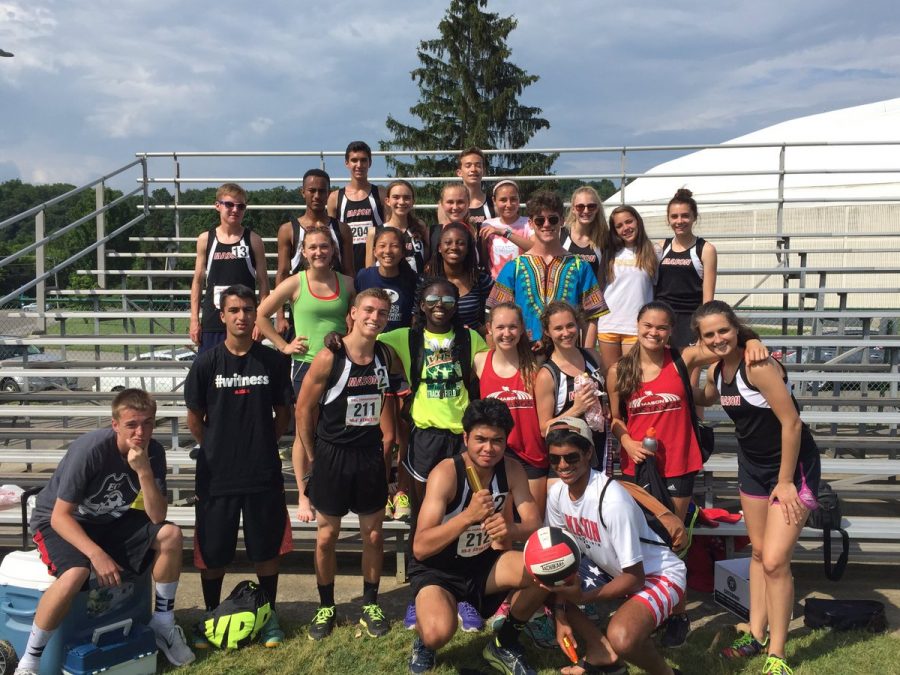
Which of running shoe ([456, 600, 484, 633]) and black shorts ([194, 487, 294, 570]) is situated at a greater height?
black shorts ([194, 487, 294, 570])

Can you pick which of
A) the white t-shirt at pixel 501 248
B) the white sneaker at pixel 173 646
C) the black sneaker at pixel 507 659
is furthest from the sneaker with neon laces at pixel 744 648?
the white sneaker at pixel 173 646

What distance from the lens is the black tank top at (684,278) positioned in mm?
4922

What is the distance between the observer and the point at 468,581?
348 centimetres

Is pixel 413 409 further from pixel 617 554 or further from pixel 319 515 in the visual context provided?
pixel 617 554

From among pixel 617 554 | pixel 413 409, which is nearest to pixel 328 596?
pixel 413 409

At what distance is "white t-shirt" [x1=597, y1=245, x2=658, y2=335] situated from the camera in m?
4.73

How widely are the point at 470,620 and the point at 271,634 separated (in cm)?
105

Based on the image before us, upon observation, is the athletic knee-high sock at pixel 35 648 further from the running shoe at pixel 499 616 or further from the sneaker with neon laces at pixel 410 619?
the running shoe at pixel 499 616

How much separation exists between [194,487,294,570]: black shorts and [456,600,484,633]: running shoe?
1.06m

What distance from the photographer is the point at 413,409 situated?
3.83m

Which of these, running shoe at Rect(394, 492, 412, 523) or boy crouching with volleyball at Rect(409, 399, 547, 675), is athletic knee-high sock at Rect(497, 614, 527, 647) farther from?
running shoe at Rect(394, 492, 412, 523)

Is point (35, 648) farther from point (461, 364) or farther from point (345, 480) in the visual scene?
point (461, 364)

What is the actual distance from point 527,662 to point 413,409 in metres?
1.37

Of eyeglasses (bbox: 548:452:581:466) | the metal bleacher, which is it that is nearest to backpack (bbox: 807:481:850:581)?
the metal bleacher
